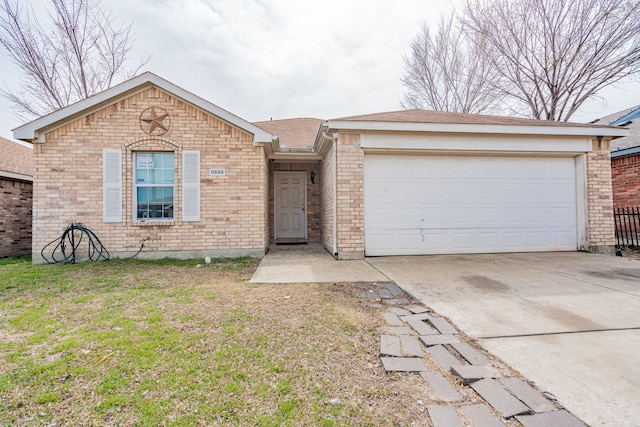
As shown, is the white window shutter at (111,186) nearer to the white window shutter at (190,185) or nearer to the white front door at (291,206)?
the white window shutter at (190,185)

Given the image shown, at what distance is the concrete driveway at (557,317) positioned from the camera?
1.80 meters

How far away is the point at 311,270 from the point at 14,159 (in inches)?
403

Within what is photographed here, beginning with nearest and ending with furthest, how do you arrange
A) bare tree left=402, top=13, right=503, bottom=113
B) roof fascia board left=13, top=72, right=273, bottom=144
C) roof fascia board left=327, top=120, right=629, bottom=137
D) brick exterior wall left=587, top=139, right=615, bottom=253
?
roof fascia board left=13, top=72, right=273, bottom=144, roof fascia board left=327, top=120, right=629, bottom=137, brick exterior wall left=587, top=139, right=615, bottom=253, bare tree left=402, top=13, right=503, bottom=113

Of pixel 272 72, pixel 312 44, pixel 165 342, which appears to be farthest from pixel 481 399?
pixel 272 72

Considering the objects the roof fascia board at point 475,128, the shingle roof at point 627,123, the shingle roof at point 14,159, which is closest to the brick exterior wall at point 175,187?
the roof fascia board at point 475,128

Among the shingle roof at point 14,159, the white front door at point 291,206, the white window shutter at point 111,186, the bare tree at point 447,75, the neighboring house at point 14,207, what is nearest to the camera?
the white window shutter at point 111,186

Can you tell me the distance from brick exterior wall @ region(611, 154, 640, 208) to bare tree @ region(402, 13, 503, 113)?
683 cm

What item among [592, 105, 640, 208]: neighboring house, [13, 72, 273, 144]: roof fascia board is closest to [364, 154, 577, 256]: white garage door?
[13, 72, 273, 144]: roof fascia board

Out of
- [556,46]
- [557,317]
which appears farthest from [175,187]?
[556,46]

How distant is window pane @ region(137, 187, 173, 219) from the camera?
6.72m

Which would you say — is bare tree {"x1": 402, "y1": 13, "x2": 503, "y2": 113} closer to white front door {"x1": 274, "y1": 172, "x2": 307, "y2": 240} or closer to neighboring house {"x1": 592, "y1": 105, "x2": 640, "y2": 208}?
neighboring house {"x1": 592, "y1": 105, "x2": 640, "y2": 208}

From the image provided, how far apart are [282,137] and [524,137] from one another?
7.03 m

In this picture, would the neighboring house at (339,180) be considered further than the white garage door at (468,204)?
No

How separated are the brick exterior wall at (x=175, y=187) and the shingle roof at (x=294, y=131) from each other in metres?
2.00
